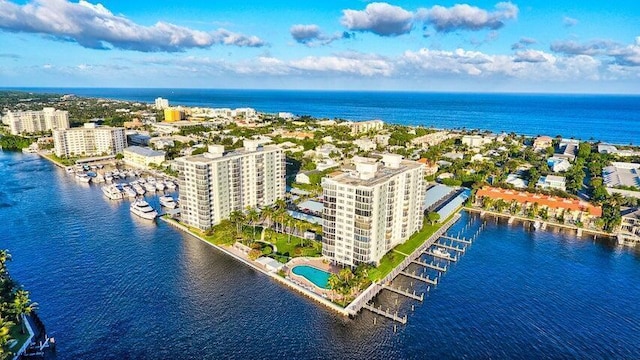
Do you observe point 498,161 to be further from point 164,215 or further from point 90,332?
point 90,332

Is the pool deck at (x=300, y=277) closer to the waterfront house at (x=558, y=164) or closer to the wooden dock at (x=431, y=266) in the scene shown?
the wooden dock at (x=431, y=266)

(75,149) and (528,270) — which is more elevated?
(75,149)

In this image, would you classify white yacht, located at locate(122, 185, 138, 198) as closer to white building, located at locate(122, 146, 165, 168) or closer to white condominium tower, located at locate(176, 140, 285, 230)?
white condominium tower, located at locate(176, 140, 285, 230)

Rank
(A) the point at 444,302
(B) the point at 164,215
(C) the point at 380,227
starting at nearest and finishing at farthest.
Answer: (A) the point at 444,302 < (C) the point at 380,227 < (B) the point at 164,215

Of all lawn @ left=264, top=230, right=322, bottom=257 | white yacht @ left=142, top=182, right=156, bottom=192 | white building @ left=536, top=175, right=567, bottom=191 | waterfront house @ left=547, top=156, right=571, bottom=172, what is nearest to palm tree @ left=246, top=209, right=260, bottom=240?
lawn @ left=264, top=230, right=322, bottom=257

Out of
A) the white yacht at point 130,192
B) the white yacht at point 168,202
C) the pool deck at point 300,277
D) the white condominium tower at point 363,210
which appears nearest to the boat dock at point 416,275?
the pool deck at point 300,277

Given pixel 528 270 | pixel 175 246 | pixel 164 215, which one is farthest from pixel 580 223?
pixel 164 215

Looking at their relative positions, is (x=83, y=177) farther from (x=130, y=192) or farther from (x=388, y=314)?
(x=388, y=314)
